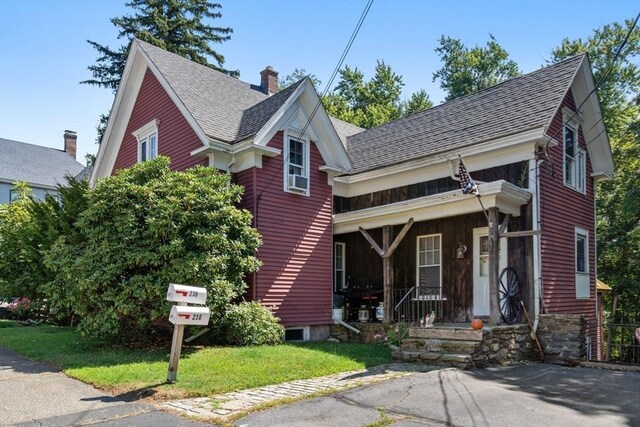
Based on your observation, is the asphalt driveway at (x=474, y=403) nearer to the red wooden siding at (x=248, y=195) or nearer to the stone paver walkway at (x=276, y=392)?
the stone paver walkway at (x=276, y=392)

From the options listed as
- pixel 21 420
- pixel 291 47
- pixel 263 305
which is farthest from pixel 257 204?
pixel 21 420

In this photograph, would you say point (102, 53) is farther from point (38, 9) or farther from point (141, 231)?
point (141, 231)

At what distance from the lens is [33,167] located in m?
33.6

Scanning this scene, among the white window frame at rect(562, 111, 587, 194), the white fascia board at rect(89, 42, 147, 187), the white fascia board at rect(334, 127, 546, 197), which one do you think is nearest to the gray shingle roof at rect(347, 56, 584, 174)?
the white fascia board at rect(334, 127, 546, 197)

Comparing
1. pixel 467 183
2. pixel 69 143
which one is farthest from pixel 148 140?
pixel 69 143

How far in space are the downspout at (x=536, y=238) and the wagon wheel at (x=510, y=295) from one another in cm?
38

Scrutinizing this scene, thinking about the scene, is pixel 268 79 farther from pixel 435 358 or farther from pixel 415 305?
pixel 435 358

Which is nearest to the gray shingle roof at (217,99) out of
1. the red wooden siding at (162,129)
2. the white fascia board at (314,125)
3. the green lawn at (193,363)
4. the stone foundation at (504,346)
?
the white fascia board at (314,125)

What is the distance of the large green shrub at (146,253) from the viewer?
9578 millimetres

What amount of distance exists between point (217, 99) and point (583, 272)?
1133 cm

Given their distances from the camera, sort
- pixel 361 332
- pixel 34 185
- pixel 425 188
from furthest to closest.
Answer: pixel 34 185 → pixel 425 188 → pixel 361 332

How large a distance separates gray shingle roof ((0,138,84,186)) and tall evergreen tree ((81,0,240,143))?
5.31 meters

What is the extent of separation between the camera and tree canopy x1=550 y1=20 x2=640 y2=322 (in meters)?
21.1

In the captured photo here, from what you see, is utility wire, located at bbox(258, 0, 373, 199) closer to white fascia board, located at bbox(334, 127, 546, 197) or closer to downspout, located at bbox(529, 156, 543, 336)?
white fascia board, located at bbox(334, 127, 546, 197)
